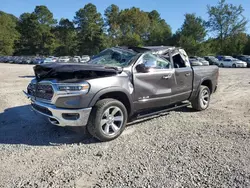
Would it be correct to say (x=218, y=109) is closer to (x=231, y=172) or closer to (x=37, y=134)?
(x=231, y=172)

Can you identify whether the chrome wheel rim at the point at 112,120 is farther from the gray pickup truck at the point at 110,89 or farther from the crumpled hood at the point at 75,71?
the crumpled hood at the point at 75,71

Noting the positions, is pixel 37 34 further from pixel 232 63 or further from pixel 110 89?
pixel 110 89

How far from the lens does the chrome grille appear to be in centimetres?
385

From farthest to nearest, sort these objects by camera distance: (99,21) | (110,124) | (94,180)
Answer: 1. (99,21)
2. (110,124)
3. (94,180)

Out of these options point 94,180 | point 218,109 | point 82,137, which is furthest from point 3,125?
point 218,109

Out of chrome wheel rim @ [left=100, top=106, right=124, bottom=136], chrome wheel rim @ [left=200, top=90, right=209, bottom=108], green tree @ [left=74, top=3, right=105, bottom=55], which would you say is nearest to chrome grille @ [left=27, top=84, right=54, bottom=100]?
chrome wheel rim @ [left=100, top=106, right=124, bottom=136]

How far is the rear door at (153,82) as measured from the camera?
14.8 ft

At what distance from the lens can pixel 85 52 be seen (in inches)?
2518

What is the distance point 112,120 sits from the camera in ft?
13.8

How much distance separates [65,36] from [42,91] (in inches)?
3041

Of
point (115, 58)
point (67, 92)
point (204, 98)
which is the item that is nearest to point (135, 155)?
point (67, 92)

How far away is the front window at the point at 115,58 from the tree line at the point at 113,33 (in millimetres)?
44701

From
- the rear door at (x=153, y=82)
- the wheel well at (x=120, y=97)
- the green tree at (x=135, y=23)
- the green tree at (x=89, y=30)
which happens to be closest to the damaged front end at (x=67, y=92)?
the wheel well at (x=120, y=97)

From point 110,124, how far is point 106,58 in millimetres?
1703
